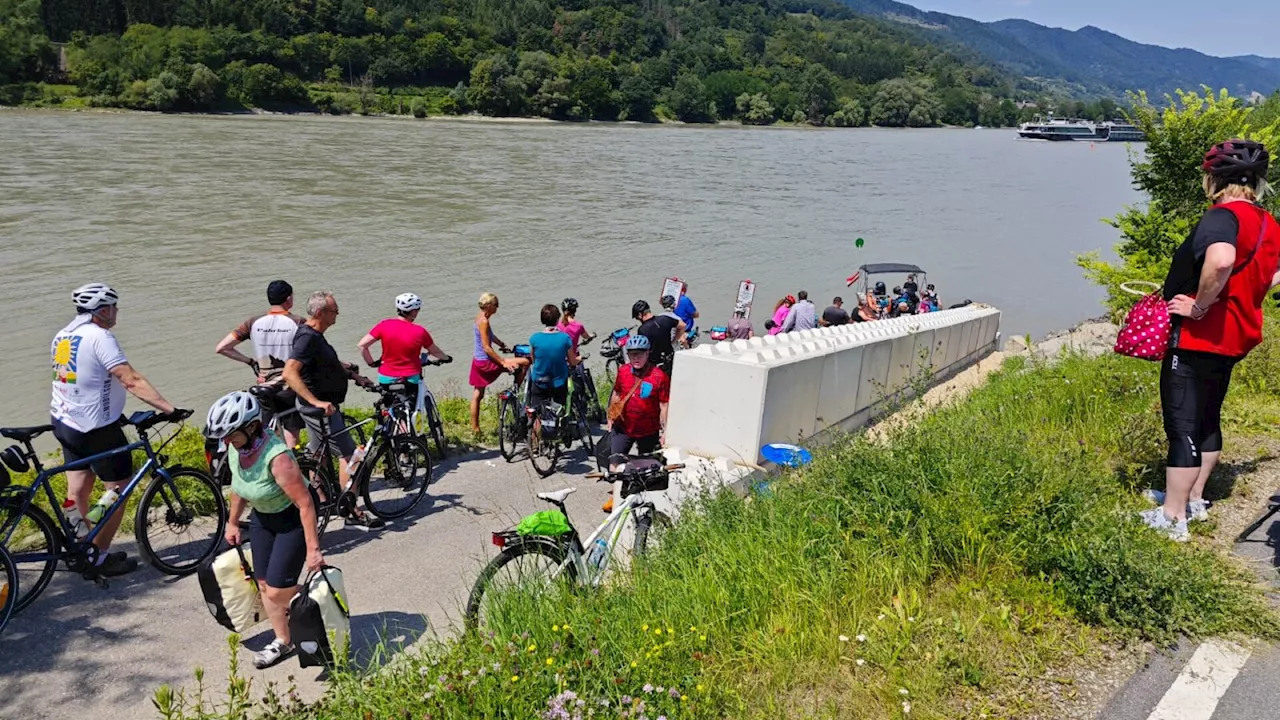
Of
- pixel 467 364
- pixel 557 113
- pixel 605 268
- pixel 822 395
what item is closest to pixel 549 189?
pixel 605 268

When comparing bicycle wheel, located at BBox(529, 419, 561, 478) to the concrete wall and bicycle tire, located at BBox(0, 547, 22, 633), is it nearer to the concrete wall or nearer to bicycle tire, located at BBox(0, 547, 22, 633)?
the concrete wall

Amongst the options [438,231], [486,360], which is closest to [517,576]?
A: [486,360]

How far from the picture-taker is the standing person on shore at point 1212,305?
4051 mm

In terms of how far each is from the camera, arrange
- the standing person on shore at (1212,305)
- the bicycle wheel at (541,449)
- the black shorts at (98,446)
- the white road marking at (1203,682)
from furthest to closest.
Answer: the bicycle wheel at (541,449) < the black shorts at (98,446) < the standing person on shore at (1212,305) < the white road marking at (1203,682)

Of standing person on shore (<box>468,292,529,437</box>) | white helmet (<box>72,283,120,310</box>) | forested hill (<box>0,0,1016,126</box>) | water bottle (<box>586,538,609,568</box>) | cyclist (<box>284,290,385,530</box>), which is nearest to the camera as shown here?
water bottle (<box>586,538,609,568</box>)

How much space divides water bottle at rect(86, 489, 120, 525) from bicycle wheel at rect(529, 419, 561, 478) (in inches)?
141

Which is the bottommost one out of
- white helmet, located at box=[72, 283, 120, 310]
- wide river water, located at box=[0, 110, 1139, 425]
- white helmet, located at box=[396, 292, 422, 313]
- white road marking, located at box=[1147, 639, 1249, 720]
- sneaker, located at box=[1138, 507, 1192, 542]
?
wide river water, located at box=[0, 110, 1139, 425]

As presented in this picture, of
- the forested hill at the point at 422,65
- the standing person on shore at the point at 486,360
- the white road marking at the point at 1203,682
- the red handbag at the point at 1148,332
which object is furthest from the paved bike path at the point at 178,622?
the forested hill at the point at 422,65

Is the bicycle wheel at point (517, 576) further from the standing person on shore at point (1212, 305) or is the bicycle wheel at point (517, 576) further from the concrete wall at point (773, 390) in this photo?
the standing person on shore at point (1212, 305)

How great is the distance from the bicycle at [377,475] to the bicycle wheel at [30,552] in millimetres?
1455

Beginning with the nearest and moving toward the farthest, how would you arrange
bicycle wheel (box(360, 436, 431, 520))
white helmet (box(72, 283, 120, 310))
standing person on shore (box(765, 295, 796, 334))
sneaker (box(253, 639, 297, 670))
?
1. sneaker (box(253, 639, 297, 670))
2. white helmet (box(72, 283, 120, 310))
3. bicycle wheel (box(360, 436, 431, 520))
4. standing person on shore (box(765, 295, 796, 334))

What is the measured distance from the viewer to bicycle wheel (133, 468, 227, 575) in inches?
221

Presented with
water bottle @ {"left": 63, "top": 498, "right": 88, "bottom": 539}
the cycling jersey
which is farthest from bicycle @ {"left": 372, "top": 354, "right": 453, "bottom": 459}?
water bottle @ {"left": 63, "top": 498, "right": 88, "bottom": 539}

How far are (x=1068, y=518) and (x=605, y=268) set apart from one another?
24332 millimetres
